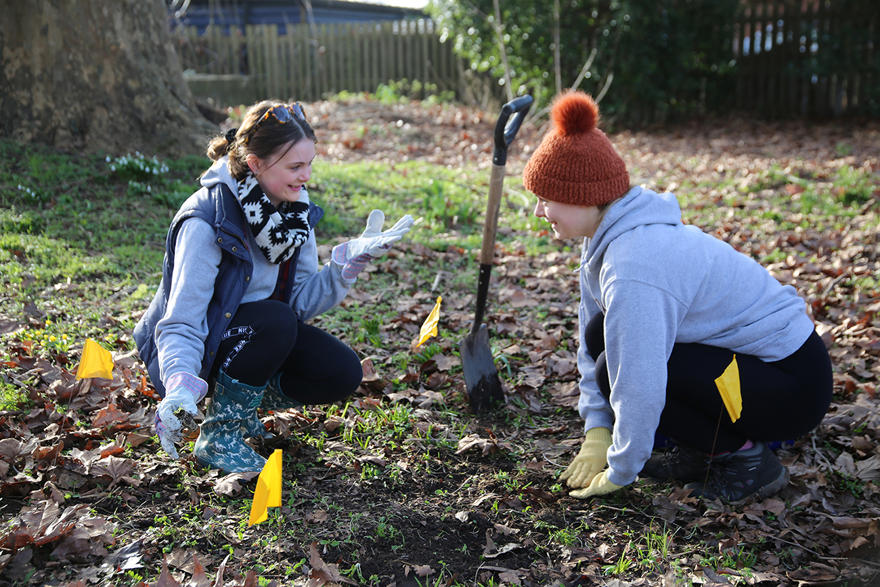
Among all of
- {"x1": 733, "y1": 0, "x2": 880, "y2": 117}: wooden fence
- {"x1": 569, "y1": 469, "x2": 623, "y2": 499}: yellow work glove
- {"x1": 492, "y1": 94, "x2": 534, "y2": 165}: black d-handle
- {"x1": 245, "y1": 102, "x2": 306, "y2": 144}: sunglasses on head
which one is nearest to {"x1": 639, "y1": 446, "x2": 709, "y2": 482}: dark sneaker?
{"x1": 569, "y1": 469, "x2": 623, "y2": 499}: yellow work glove

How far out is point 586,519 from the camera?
8.05ft

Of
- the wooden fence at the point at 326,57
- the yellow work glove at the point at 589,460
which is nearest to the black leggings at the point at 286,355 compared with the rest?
the yellow work glove at the point at 589,460

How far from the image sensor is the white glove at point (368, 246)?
2.61m

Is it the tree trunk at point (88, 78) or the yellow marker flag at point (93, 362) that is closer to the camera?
the yellow marker flag at point (93, 362)

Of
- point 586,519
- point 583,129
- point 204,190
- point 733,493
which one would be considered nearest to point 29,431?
point 204,190

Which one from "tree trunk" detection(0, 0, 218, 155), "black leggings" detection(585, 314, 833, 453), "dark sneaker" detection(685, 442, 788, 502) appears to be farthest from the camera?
"tree trunk" detection(0, 0, 218, 155)

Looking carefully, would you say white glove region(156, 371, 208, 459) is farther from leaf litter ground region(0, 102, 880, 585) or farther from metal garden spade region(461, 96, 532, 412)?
metal garden spade region(461, 96, 532, 412)

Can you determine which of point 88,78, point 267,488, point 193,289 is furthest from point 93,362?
point 88,78

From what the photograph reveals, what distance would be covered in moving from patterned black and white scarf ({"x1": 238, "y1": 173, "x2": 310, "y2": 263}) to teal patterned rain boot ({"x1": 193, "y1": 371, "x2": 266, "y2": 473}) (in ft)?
1.52

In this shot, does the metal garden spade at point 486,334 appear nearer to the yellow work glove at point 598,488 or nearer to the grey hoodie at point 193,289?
the yellow work glove at point 598,488

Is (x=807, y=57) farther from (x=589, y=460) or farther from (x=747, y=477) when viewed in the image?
(x=589, y=460)

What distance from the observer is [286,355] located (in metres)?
2.57

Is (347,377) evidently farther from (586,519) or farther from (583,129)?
(583,129)

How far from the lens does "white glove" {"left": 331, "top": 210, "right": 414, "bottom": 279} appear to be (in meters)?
2.61
